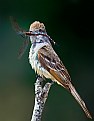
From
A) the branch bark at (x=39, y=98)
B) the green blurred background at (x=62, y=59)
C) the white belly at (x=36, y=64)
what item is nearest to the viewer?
the branch bark at (x=39, y=98)

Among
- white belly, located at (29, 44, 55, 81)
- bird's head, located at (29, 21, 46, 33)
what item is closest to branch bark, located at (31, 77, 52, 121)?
white belly, located at (29, 44, 55, 81)

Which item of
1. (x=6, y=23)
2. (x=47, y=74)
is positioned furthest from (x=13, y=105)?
(x=47, y=74)

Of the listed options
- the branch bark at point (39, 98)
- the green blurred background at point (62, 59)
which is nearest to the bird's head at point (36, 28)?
the branch bark at point (39, 98)

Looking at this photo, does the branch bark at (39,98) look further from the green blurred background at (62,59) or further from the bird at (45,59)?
the green blurred background at (62,59)

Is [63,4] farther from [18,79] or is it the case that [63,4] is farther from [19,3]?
[18,79]

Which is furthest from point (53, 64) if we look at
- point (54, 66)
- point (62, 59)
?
point (62, 59)

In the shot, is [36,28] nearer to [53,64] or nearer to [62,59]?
[53,64]

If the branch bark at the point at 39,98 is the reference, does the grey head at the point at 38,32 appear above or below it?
above
